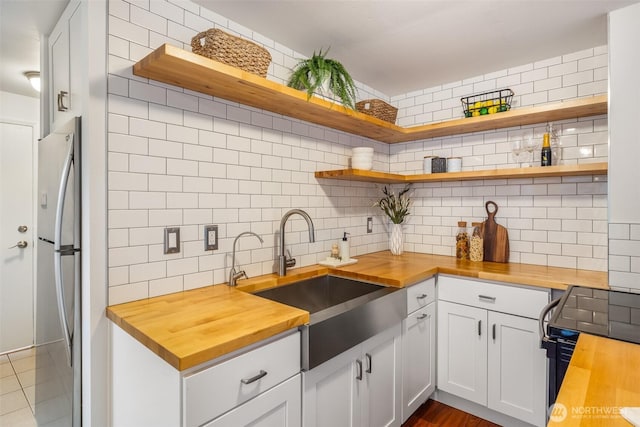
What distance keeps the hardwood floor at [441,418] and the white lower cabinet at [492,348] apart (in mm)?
137

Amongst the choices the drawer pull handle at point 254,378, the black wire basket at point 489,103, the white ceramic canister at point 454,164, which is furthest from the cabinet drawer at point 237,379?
the black wire basket at point 489,103

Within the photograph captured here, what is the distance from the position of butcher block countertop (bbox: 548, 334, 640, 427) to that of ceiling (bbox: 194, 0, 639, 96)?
5.16 ft

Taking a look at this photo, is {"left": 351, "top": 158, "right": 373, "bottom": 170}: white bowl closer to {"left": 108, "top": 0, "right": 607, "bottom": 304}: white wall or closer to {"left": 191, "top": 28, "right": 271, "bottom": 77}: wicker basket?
{"left": 108, "top": 0, "right": 607, "bottom": 304}: white wall

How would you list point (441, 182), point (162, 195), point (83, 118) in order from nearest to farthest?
1. point (83, 118)
2. point (162, 195)
3. point (441, 182)

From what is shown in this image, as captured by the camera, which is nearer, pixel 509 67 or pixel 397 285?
pixel 397 285

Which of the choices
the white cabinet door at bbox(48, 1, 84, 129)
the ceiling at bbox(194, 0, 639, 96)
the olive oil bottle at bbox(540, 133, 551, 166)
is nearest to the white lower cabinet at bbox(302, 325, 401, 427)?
the olive oil bottle at bbox(540, 133, 551, 166)

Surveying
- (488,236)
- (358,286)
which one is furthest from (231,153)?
(488,236)

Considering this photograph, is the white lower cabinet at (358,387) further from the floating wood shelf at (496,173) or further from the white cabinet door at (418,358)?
the floating wood shelf at (496,173)

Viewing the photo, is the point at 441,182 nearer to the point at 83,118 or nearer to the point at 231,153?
the point at 231,153

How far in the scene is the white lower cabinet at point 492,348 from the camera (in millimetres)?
1855

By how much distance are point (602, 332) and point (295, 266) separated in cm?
153

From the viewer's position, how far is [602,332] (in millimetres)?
1163

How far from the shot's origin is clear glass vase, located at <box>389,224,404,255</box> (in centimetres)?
277

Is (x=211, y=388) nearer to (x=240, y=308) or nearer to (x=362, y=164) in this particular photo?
(x=240, y=308)
